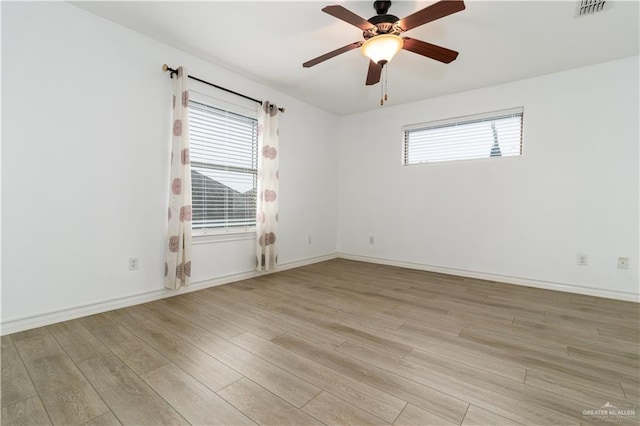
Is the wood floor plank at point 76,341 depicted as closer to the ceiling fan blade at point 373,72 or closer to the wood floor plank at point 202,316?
the wood floor plank at point 202,316

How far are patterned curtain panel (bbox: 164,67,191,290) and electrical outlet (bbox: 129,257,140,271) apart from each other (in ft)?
0.83

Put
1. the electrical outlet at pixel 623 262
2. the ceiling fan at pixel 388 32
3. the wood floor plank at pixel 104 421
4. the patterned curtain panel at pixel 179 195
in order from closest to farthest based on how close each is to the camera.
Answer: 1. the wood floor plank at pixel 104 421
2. the ceiling fan at pixel 388 32
3. the patterned curtain panel at pixel 179 195
4. the electrical outlet at pixel 623 262

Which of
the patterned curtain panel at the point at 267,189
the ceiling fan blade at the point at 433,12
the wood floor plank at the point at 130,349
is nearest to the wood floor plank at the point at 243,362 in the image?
the wood floor plank at the point at 130,349

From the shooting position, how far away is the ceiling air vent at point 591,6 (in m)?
2.13

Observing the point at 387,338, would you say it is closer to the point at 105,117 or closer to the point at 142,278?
the point at 142,278

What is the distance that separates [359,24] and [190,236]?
2.43 metres

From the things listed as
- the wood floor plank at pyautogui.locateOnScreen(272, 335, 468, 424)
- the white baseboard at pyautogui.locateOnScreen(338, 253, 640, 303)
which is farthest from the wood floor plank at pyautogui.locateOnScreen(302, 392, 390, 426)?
the white baseboard at pyautogui.locateOnScreen(338, 253, 640, 303)

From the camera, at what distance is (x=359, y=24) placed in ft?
6.70

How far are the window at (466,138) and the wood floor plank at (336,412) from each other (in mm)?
3632

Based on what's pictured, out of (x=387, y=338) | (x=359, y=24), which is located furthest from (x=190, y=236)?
(x=359, y=24)

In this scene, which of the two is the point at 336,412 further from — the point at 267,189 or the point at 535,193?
the point at 535,193

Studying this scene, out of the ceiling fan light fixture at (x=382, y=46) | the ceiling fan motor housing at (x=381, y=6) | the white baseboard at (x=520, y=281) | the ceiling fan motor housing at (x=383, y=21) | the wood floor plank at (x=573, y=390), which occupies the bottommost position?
the wood floor plank at (x=573, y=390)

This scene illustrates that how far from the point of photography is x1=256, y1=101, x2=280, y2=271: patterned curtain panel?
3652 millimetres

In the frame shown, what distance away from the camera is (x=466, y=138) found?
3.93 meters
